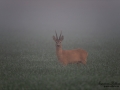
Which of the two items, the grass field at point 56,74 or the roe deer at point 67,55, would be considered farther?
the roe deer at point 67,55

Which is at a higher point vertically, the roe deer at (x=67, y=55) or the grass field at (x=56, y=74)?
the roe deer at (x=67, y=55)

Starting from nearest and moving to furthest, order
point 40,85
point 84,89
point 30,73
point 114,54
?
point 84,89
point 40,85
point 30,73
point 114,54

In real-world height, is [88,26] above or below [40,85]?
above

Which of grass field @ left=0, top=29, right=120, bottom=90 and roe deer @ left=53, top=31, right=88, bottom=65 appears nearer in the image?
grass field @ left=0, top=29, right=120, bottom=90

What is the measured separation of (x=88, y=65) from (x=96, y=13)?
22.1 m

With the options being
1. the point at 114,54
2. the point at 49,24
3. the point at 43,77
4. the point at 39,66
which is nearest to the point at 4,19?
the point at 49,24

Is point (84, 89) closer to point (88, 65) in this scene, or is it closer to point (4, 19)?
point (88, 65)

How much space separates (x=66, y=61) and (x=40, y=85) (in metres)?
3.26

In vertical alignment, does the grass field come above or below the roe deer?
below

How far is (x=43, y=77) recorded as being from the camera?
9.45 m

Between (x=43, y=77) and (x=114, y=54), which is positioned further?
(x=114, y=54)

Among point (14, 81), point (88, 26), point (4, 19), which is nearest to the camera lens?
point (14, 81)

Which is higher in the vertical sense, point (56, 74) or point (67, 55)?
point (67, 55)

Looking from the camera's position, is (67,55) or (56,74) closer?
(56,74)
